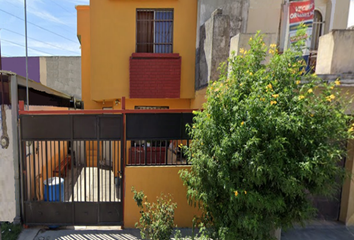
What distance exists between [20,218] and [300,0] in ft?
33.8

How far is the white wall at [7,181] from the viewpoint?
4.02 metres

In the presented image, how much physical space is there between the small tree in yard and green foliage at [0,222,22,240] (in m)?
4.14

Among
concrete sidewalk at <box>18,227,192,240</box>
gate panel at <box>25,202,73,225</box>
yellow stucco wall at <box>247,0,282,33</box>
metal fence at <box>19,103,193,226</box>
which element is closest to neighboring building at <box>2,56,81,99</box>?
metal fence at <box>19,103,193,226</box>

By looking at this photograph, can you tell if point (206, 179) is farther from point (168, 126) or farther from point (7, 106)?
point (7, 106)

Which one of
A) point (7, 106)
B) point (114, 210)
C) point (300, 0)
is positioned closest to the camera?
point (7, 106)

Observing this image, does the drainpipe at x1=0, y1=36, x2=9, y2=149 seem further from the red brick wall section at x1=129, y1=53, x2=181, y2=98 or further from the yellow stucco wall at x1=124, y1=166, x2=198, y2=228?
the red brick wall section at x1=129, y1=53, x2=181, y2=98

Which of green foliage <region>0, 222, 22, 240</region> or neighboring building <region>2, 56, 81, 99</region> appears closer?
green foliage <region>0, 222, 22, 240</region>

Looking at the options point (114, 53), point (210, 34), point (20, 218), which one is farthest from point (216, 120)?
point (114, 53)

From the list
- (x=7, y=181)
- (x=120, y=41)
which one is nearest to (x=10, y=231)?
(x=7, y=181)

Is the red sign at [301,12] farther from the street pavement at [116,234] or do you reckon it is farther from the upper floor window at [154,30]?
the street pavement at [116,234]

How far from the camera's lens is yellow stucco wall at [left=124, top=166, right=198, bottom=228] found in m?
4.18

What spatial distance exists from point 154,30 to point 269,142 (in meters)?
5.91

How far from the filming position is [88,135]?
408 cm

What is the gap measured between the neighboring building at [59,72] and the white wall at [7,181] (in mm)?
11421
